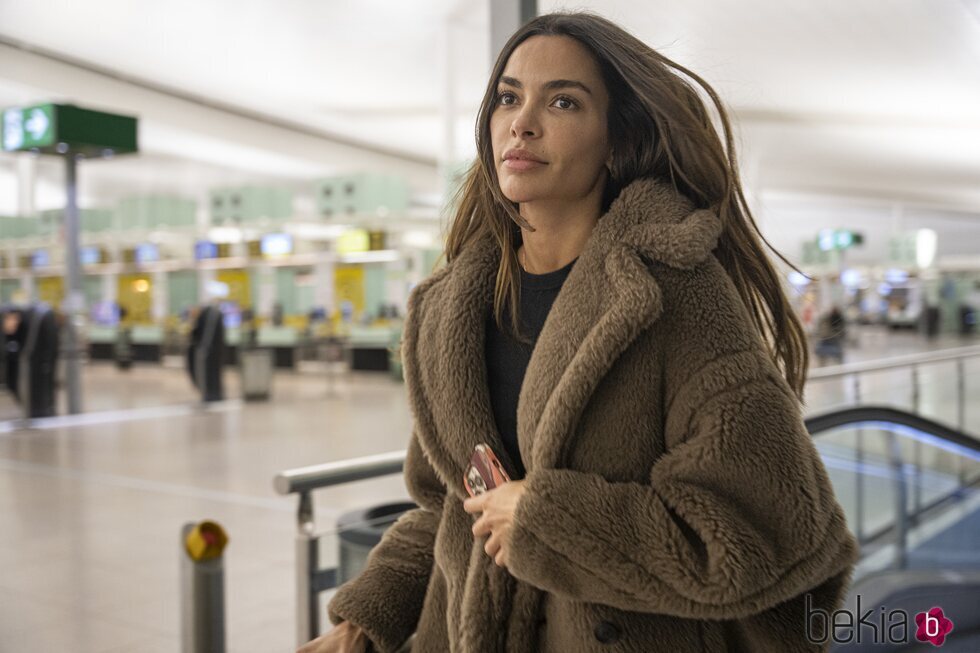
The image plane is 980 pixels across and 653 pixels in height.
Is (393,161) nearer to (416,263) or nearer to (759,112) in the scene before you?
(416,263)

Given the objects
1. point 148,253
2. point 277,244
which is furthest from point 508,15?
point 148,253

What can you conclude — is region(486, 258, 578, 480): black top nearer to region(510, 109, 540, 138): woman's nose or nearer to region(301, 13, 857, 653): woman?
region(301, 13, 857, 653): woman

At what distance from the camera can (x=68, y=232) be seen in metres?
12.4

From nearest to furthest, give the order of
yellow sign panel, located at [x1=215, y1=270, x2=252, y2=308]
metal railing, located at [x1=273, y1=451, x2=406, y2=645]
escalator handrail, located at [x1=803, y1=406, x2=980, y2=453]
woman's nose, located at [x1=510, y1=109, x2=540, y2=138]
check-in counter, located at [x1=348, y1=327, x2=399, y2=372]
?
1. woman's nose, located at [x1=510, y1=109, x2=540, y2=138]
2. metal railing, located at [x1=273, y1=451, x2=406, y2=645]
3. escalator handrail, located at [x1=803, y1=406, x2=980, y2=453]
4. check-in counter, located at [x1=348, y1=327, x2=399, y2=372]
5. yellow sign panel, located at [x1=215, y1=270, x2=252, y2=308]

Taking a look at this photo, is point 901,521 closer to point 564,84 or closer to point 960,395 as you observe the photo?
point 960,395

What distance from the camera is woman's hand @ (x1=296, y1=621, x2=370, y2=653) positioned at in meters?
1.47

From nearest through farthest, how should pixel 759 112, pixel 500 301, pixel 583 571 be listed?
1. pixel 583 571
2. pixel 500 301
3. pixel 759 112

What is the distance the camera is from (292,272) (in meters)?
21.8

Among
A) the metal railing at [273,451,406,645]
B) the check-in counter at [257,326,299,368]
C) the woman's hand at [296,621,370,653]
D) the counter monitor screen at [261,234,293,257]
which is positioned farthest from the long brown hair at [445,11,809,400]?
the check-in counter at [257,326,299,368]

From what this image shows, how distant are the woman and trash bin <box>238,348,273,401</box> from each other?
12.9m

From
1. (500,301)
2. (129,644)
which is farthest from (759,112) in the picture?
(500,301)

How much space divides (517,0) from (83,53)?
13828 mm

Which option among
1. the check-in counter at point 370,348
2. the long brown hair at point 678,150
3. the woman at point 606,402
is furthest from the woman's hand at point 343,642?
the check-in counter at point 370,348

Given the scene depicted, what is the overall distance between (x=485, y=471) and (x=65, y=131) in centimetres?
1084
